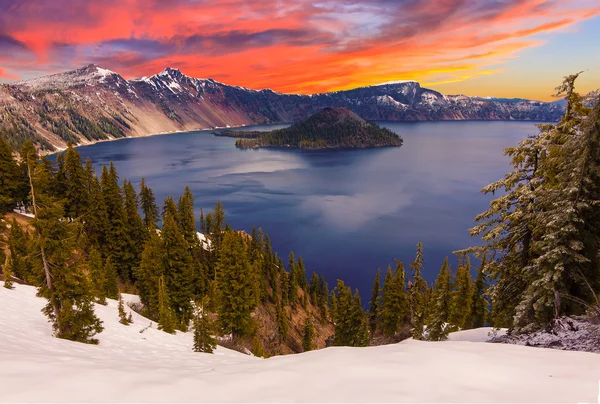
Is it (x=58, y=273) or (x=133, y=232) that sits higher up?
(x=58, y=273)

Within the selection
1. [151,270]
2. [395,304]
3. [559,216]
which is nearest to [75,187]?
[151,270]

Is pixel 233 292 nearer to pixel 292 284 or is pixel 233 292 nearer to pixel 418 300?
pixel 418 300

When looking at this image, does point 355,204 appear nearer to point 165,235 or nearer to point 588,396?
point 165,235

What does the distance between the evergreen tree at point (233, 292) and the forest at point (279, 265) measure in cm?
10

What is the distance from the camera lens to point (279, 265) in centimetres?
6378

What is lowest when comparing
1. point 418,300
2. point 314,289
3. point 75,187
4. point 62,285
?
point 314,289

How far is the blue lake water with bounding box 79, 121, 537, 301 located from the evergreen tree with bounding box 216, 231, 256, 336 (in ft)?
134

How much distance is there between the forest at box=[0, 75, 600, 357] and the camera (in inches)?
415

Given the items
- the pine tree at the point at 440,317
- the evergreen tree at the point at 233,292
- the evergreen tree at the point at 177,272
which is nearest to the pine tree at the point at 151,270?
the evergreen tree at the point at 177,272

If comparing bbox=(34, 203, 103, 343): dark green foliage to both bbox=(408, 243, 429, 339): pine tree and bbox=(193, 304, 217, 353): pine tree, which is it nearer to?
bbox=(193, 304, 217, 353): pine tree

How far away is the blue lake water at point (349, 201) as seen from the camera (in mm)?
73938

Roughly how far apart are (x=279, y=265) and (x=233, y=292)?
120ft

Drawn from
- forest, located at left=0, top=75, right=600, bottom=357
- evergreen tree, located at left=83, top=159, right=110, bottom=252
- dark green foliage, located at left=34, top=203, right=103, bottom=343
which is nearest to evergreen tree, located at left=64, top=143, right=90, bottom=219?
forest, located at left=0, top=75, right=600, bottom=357

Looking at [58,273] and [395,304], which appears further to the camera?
[395,304]
